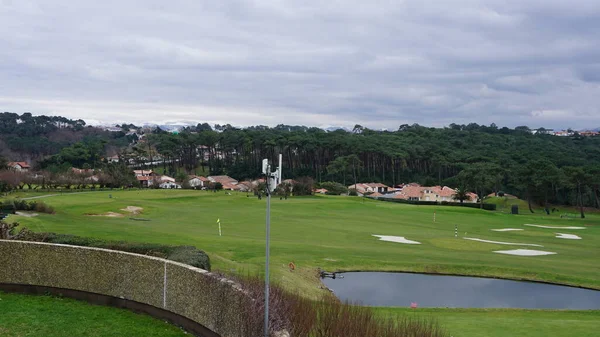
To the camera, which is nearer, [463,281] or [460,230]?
[463,281]

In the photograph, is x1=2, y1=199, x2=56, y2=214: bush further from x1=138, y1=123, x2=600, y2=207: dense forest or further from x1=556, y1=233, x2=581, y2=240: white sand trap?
x1=138, y1=123, x2=600, y2=207: dense forest

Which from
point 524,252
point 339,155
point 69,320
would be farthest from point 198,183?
point 69,320

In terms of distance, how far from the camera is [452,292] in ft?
71.9

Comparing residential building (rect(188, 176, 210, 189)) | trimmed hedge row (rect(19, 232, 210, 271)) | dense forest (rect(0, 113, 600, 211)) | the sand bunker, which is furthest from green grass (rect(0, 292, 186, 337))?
dense forest (rect(0, 113, 600, 211))

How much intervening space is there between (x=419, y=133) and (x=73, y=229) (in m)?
156

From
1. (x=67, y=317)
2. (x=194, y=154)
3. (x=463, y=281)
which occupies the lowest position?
(x=463, y=281)

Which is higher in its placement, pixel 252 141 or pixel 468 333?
pixel 252 141

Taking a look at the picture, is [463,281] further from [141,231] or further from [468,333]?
[141,231]

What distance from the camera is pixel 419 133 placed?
173500mm

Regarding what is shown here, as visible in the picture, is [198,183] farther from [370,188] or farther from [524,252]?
[524,252]

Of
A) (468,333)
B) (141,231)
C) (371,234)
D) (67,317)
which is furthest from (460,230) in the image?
(67,317)

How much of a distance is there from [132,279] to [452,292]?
46.7ft

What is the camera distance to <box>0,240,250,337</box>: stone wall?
9.68m

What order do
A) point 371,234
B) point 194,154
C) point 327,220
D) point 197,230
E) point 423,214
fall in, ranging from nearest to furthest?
point 197,230
point 371,234
point 327,220
point 423,214
point 194,154
